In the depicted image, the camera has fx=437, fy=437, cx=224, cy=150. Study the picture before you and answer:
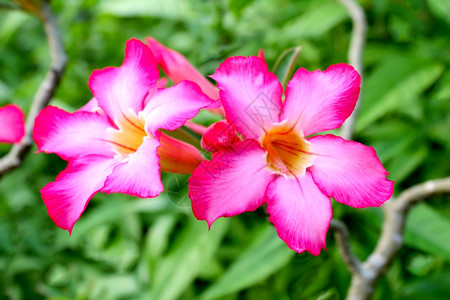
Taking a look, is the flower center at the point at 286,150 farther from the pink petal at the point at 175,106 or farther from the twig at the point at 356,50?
the twig at the point at 356,50

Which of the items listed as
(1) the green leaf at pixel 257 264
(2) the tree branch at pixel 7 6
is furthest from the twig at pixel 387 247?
(2) the tree branch at pixel 7 6

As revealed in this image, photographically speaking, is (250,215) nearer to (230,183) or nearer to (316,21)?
(230,183)

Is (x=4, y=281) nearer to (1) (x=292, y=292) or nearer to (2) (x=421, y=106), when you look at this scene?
(1) (x=292, y=292)

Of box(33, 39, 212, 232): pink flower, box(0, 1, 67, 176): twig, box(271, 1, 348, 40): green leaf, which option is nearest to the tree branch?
box(0, 1, 67, 176): twig

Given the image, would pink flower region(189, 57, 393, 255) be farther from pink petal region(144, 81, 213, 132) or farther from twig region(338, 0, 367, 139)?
twig region(338, 0, 367, 139)

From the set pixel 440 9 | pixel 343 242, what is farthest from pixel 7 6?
pixel 440 9

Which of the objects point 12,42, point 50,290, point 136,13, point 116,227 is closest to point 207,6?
point 136,13
